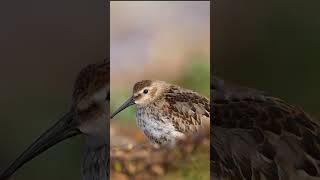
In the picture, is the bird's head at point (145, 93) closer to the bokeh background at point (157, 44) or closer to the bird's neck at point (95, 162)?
the bokeh background at point (157, 44)

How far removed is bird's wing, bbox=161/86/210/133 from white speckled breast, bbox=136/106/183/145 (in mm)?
23

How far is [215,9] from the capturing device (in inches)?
58.8

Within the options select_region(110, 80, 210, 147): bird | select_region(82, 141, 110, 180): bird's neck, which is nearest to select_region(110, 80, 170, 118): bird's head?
select_region(110, 80, 210, 147): bird

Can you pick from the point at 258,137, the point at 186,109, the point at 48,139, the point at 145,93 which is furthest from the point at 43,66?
the point at 258,137

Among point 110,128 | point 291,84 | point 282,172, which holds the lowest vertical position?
point 282,172

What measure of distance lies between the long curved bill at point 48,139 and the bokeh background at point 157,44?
16 centimetres

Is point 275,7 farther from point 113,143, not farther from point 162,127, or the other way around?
point 113,143

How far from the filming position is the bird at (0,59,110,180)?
1.52 meters

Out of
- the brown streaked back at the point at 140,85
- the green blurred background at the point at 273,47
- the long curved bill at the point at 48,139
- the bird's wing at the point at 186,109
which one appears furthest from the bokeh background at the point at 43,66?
the green blurred background at the point at 273,47

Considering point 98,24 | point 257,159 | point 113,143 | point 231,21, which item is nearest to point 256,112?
point 257,159

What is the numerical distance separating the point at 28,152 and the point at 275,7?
1009 millimetres

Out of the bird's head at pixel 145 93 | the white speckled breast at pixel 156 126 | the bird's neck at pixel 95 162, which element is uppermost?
the bird's head at pixel 145 93

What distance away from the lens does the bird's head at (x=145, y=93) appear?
1.51m

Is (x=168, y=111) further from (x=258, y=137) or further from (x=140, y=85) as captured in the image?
(x=258, y=137)
